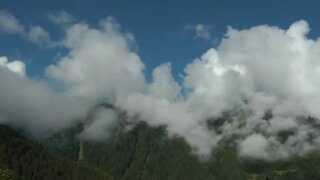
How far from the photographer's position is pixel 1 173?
89312mm
